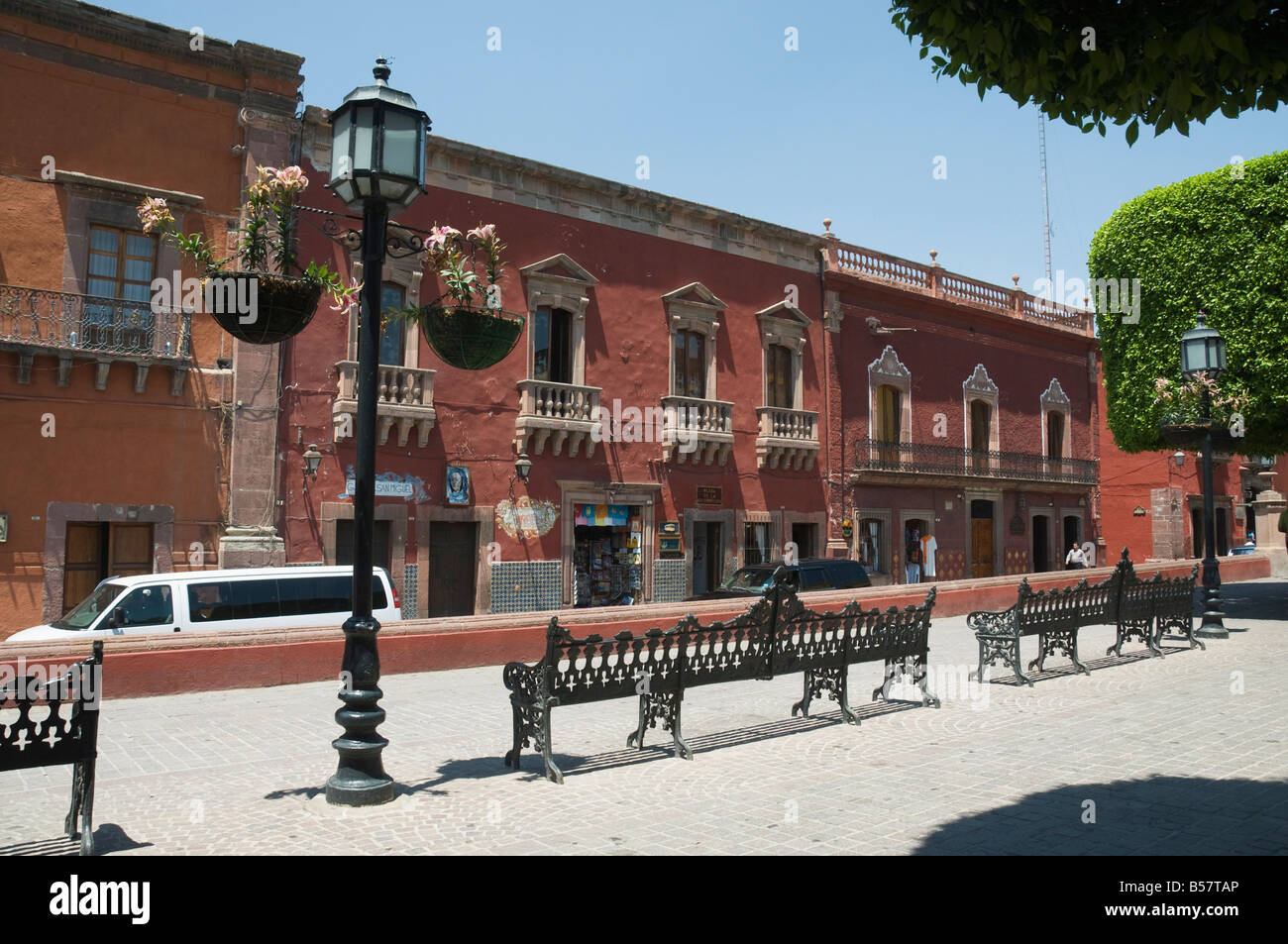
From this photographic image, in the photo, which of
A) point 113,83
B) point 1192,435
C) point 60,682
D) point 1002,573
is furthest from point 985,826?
point 1002,573

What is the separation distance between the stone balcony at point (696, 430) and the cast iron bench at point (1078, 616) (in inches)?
435

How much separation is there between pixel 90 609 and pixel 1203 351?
16047 mm

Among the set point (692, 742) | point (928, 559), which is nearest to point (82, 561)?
point (692, 742)

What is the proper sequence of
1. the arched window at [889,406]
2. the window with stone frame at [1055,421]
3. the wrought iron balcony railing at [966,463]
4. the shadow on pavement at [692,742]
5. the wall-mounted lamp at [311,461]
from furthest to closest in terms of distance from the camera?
the window with stone frame at [1055,421] < the arched window at [889,406] < the wrought iron balcony railing at [966,463] < the wall-mounted lamp at [311,461] < the shadow on pavement at [692,742]

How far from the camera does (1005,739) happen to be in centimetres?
816

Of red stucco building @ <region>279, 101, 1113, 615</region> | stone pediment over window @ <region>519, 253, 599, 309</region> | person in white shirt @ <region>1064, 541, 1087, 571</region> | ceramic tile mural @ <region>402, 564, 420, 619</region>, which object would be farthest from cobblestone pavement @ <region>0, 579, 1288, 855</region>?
person in white shirt @ <region>1064, 541, 1087, 571</region>

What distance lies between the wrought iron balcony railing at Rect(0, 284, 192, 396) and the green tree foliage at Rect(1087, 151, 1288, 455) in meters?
18.8

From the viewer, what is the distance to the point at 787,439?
24.8 m

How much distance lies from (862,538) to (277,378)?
16.1 metres

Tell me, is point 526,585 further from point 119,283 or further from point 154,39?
point 154,39

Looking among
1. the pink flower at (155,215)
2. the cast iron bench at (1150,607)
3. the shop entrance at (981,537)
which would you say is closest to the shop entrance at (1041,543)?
the shop entrance at (981,537)

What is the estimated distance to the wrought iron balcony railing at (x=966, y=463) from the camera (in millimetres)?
27234

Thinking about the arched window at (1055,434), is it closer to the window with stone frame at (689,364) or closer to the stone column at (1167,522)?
the stone column at (1167,522)

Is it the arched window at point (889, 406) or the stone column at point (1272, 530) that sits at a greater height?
the arched window at point (889, 406)
